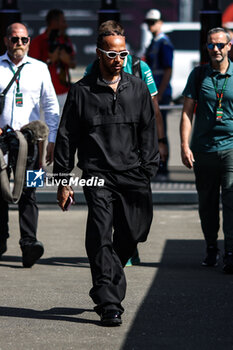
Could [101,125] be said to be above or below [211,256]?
above

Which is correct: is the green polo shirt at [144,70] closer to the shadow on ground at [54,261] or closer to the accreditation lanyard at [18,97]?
the accreditation lanyard at [18,97]

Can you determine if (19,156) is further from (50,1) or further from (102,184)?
(50,1)

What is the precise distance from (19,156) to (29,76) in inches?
27.9

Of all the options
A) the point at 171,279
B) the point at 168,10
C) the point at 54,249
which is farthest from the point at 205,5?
the point at 168,10

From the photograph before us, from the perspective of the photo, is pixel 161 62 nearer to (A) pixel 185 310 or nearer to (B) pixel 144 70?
(B) pixel 144 70

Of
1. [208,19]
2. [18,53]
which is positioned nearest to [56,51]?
[208,19]

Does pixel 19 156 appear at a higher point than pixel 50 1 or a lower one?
higher

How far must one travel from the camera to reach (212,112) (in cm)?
848

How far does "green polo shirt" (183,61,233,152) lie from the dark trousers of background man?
8 centimetres

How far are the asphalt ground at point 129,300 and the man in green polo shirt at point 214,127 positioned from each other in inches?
23.2

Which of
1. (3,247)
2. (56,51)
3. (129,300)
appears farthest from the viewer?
(56,51)

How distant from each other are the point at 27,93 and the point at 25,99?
0.05 metres

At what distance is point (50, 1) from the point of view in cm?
5178

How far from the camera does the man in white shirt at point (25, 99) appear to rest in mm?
8641
